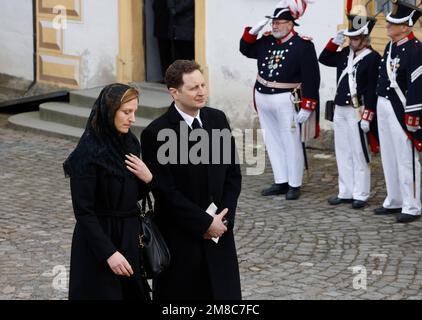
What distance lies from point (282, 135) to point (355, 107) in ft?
2.75

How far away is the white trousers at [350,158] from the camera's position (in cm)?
945

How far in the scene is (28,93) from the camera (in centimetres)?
1490

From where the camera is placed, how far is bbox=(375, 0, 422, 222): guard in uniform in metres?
8.77

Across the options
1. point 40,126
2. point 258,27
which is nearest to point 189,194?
point 258,27

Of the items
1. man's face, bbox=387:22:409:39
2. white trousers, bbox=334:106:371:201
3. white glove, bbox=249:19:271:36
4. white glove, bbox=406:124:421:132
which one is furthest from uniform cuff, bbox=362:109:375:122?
white glove, bbox=249:19:271:36

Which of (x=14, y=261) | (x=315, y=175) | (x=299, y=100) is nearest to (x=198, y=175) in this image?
(x=14, y=261)

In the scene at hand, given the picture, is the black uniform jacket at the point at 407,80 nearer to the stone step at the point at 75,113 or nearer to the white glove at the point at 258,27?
the white glove at the point at 258,27

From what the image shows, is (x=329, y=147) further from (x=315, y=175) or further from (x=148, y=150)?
(x=148, y=150)

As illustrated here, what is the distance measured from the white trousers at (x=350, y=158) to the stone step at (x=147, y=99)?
3223 millimetres

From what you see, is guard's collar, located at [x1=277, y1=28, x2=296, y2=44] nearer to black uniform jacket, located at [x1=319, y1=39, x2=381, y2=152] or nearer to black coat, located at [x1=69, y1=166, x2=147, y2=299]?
black uniform jacket, located at [x1=319, y1=39, x2=381, y2=152]

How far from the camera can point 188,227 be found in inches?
223

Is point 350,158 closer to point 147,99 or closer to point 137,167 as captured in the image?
point 147,99

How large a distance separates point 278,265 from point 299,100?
2.34 m
